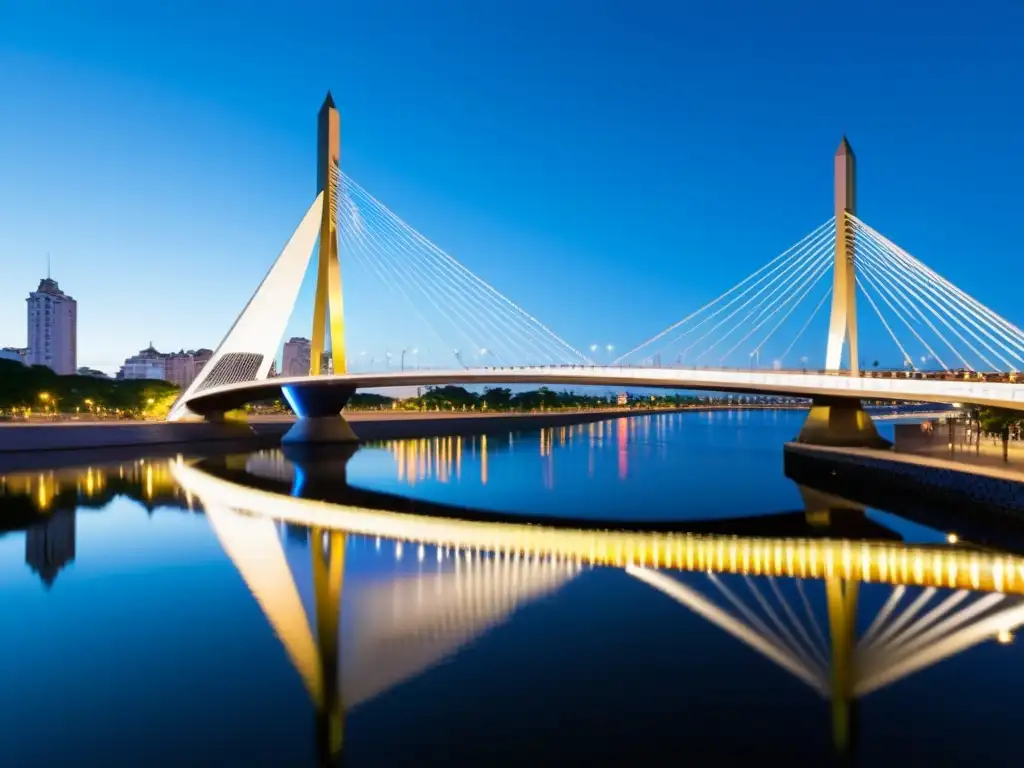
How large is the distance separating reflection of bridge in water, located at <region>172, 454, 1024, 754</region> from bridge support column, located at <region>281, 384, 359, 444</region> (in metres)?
16.2

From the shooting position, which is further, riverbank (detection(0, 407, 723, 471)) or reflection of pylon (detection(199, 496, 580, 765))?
riverbank (detection(0, 407, 723, 471))

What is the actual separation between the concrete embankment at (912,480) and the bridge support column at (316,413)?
18.5 m

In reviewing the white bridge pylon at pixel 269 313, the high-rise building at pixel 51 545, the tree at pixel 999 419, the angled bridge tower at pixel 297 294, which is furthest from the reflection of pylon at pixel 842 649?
the white bridge pylon at pixel 269 313

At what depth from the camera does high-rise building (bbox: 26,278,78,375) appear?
113m

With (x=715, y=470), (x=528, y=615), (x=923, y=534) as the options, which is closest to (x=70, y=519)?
(x=528, y=615)

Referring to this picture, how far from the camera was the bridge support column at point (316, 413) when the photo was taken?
107 ft

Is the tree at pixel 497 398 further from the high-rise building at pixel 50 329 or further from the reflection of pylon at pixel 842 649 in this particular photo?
the reflection of pylon at pixel 842 649

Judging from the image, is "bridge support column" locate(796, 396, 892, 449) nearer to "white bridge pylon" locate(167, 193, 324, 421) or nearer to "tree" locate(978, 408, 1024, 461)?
"tree" locate(978, 408, 1024, 461)

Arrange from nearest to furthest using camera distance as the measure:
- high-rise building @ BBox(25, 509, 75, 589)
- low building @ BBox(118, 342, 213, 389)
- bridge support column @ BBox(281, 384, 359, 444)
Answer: high-rise building @ BBox(25, 509, 75, 589) < bridge support column @ BBox(281, 384, 359, 444) < low building @ BBox(118, 342, 213, 389)

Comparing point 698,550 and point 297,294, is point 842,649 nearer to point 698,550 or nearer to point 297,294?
point 698,550

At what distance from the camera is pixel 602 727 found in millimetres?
6059

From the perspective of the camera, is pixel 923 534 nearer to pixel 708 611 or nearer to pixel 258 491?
pixel 708 611

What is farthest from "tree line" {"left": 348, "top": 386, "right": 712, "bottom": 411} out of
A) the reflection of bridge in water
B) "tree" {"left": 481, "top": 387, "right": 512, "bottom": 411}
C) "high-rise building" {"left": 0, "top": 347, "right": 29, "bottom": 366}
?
the reflection of bridge in water

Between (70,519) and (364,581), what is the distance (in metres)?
8.78
